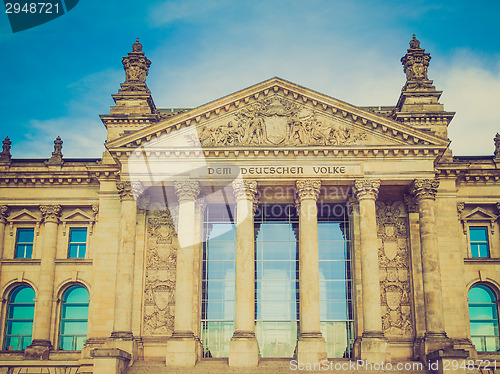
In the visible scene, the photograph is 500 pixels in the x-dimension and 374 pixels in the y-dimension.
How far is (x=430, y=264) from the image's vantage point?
37.6m

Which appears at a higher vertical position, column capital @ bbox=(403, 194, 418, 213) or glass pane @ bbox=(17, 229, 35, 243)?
column capital @ bbox=(403, 194, 418, 213)

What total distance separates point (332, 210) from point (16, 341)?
21888 millimetres

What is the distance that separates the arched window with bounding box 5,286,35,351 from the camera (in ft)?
141

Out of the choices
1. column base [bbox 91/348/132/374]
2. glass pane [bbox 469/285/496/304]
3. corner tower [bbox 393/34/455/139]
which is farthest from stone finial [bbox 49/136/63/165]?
glass pane [bbox 469/285/496/304]

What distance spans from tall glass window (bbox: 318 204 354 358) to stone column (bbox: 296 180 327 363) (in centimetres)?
393


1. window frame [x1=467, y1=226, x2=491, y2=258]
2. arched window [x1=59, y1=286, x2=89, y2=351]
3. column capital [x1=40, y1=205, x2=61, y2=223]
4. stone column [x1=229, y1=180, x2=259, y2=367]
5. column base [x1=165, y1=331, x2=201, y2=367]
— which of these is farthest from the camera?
column capital [x1=40, y1=205, x2=61, y2=223]

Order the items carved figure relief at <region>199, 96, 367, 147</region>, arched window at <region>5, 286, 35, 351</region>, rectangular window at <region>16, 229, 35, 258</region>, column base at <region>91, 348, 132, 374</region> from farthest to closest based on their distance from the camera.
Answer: rectangular window at <region>16, 229, 35, 258</region> < arched window at <region>5, 286, 35, 351</region> < carved figure relief at <region>199, 96, 367, 147</region> < column base at <region>91, 348, 132, 374</region>

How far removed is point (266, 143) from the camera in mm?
39500

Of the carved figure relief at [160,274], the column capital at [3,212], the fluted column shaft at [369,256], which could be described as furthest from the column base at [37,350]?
the fluted column shaft at [369,256]

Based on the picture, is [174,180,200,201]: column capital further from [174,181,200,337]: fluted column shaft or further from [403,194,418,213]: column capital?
[403,194,418,213]: column capital

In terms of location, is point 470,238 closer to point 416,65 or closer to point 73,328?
point 416,65

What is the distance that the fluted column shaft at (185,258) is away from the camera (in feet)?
122

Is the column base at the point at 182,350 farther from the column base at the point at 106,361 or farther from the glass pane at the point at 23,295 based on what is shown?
the glass pane at the point at 23,295

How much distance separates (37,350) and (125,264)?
27.5ft
